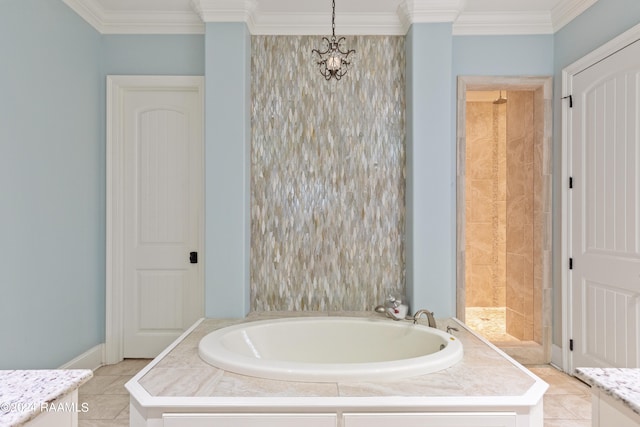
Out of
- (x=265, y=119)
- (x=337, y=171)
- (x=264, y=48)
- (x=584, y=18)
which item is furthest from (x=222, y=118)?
(x=584, y=18)

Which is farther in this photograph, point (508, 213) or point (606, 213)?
point (508, 213)

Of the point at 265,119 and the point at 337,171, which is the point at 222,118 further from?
the point at 337,171

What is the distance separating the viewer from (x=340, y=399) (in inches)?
62.7

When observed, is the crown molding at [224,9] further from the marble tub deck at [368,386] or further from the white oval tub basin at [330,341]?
the marble tub deck at [368,386]

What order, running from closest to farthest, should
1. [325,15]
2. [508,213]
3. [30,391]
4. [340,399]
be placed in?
[30,391]
[340,399]
[325,15]
[508,213]

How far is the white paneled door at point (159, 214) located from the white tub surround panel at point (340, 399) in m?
1.53

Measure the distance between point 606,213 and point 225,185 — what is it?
2526 millimetres

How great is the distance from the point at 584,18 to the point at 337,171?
6.55 feet

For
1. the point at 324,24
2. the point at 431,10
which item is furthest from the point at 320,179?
the point at 431,10

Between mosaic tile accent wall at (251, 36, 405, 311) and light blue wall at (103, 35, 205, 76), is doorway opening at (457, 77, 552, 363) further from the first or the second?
light blue wall at (103, 35, 205, 76)

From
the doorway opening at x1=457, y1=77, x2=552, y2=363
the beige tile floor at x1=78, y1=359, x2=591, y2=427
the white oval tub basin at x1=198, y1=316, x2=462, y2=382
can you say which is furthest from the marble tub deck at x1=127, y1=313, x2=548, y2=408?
the doorway opening at x1=457, y1=77, x2=552, y2=363

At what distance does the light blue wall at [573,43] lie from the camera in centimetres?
258

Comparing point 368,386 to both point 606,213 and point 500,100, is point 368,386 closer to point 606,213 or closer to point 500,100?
point 606,213

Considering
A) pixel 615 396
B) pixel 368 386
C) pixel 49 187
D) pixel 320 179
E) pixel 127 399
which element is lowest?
pixel 127 399
